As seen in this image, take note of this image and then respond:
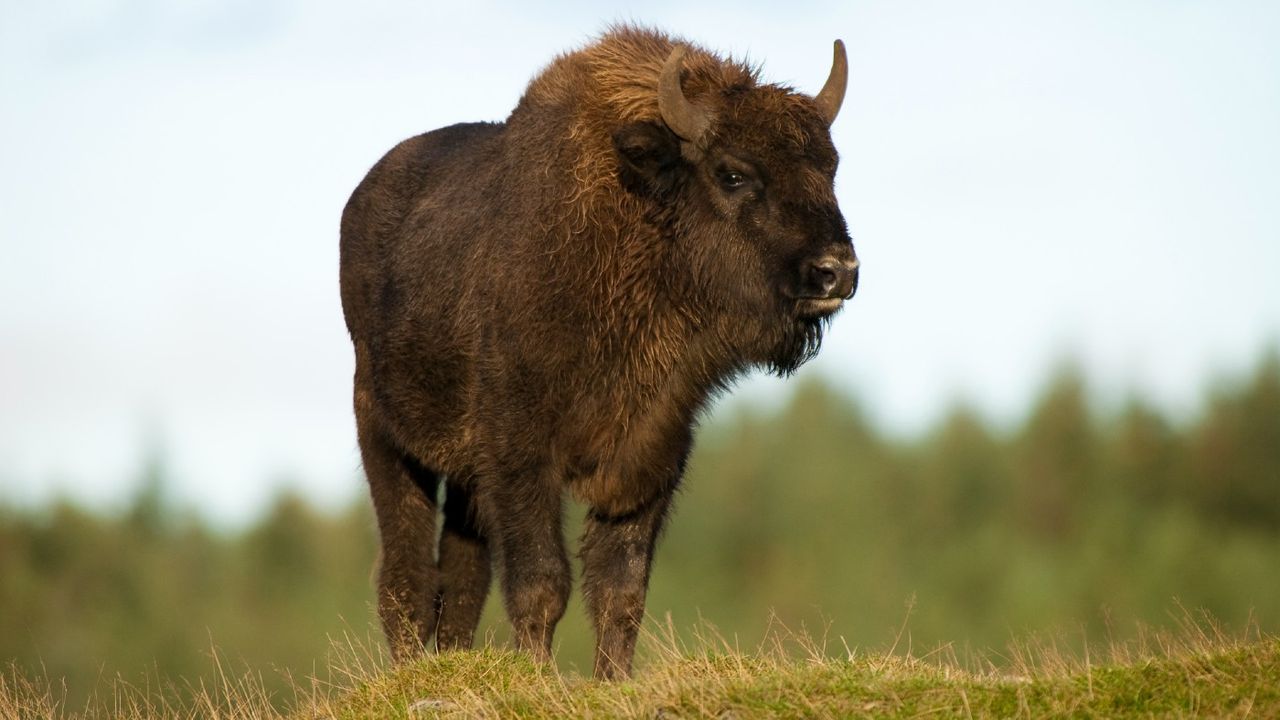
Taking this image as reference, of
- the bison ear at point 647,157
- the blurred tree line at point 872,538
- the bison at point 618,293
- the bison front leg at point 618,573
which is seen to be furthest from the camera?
the blurred tree line at point 872,538

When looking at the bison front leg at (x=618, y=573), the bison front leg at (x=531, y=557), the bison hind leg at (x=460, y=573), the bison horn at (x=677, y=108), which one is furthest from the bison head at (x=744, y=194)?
the bison hind leg at (x=460, y=573)

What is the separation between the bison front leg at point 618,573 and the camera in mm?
9211

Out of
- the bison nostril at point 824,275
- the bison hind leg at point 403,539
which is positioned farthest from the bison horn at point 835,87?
the bison hind leg at point 403,539

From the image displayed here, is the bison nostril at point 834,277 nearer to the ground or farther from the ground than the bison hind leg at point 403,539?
farther from the ground

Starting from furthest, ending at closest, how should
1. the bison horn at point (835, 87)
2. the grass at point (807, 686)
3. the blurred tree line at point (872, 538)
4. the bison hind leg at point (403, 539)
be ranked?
the blurred tree line at point (872, 538) < the bison hind leg at point (403, 539) < the bison horn at point (835, 87) < the grass at point (807, 686)

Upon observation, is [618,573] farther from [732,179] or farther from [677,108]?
[677,108]

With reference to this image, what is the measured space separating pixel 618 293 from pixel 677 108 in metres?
1.12

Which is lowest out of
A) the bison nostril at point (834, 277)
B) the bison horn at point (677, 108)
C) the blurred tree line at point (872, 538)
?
the blurred tree line at point (872, 538)

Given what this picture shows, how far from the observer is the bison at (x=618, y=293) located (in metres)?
8.92

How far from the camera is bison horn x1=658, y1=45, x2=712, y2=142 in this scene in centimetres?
894

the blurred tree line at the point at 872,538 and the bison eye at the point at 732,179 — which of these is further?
the blurred tree line at the point at 872,538

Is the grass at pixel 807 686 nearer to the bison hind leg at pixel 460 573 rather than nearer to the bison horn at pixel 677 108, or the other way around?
the bison hind leg at pixel 460 573

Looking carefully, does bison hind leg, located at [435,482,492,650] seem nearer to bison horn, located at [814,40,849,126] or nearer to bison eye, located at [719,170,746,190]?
bison eye, located at [719,170,746,190]

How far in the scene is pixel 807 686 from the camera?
692cm
